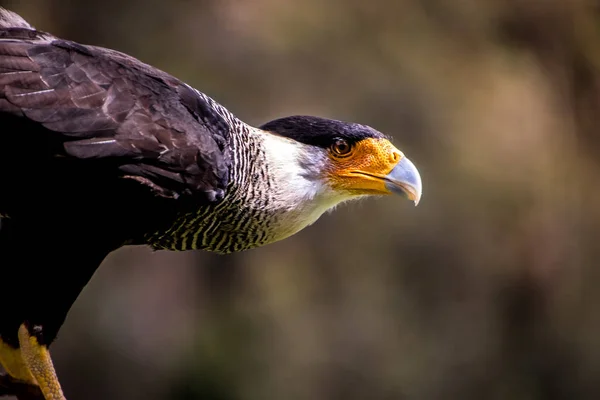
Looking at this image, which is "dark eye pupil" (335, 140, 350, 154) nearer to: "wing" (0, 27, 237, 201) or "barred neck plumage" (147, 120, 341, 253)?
"barred neck plumage" (147, 120, 341, 253)

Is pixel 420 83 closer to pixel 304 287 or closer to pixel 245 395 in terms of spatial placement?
pixel 304 287

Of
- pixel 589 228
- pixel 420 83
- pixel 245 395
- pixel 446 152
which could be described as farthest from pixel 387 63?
pixel 245 395

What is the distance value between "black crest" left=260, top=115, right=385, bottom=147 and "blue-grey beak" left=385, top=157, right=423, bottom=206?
184 mm

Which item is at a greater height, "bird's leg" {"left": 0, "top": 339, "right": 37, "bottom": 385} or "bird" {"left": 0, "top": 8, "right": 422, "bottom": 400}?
"bird" {"left": 0, "top": 8, "right": 422, "bottom": 400}

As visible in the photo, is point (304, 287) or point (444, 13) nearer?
point (304, 287)

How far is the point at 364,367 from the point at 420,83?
2465 millimetres

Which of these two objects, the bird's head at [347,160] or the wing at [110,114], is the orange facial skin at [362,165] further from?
the wing at [110,114]

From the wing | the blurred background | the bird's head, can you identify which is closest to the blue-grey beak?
the bird's head

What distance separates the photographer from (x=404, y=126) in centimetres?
733

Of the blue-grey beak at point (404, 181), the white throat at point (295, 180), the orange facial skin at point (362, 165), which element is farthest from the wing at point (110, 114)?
the blue-grey beak at point (404, 181)

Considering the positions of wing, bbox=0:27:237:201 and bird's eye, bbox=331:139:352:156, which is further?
bird's eye, bbox=331:139:352:156

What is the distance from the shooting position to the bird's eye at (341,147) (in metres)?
3.59

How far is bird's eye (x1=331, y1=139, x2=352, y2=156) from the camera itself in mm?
3588

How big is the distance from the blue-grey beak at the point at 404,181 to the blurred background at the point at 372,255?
3275mm
